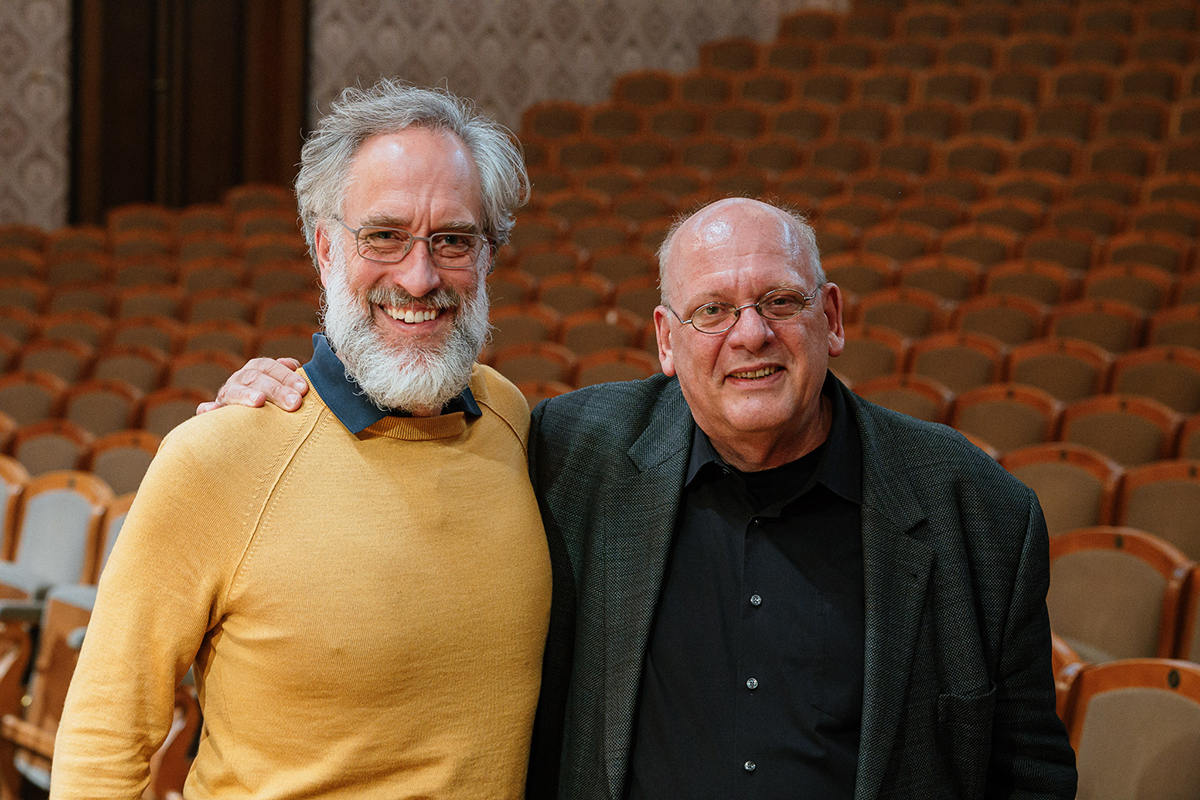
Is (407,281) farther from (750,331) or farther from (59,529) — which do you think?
(59,529)

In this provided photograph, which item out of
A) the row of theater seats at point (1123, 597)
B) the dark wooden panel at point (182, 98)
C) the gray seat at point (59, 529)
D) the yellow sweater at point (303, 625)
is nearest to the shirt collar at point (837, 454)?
the yellow sweater at point (303, 625)

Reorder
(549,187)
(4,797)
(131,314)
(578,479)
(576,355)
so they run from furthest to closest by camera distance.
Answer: (549,187) < (131,314) < (576,355) < (4,797) < (578,479)

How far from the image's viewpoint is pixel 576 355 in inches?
136

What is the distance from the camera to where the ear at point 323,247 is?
0.97 m

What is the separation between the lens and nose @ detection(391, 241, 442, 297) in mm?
920

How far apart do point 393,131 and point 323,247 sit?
133mm

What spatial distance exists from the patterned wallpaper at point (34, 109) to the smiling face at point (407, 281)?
5.37 m

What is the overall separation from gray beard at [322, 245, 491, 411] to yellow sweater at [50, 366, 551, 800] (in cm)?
4

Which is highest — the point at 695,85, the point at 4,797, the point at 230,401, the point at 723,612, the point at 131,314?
the point at 695,85

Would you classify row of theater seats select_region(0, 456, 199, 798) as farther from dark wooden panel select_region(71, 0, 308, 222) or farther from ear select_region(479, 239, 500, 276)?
dark wooden panel select_region(71, 0, 308, 222)

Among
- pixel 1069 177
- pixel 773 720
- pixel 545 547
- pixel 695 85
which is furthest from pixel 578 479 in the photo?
pixel 695 85

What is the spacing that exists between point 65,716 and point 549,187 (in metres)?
4.54

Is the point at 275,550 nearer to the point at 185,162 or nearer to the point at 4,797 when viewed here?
the point at 4,797

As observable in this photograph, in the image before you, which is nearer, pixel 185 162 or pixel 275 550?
pixel 275 550
